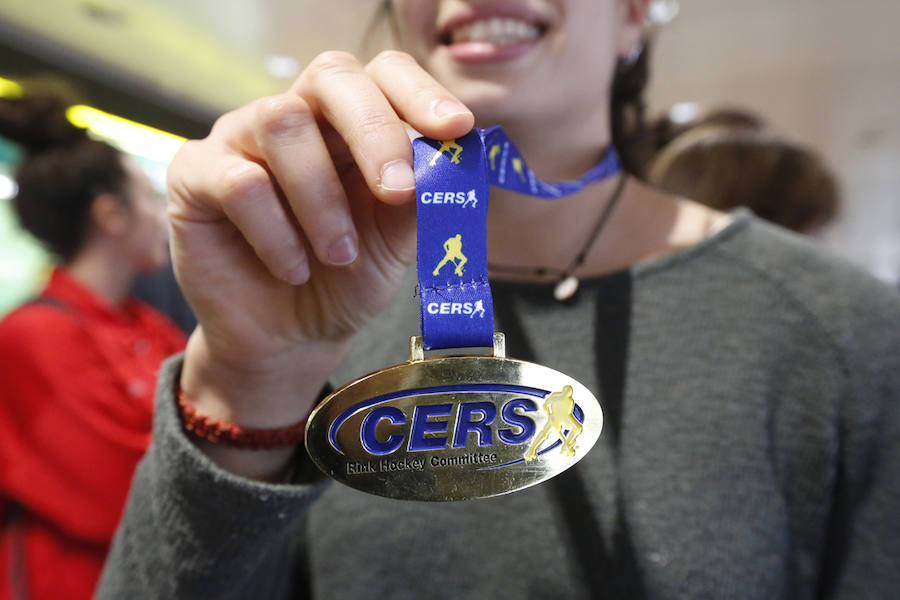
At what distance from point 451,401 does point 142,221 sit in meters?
1.44

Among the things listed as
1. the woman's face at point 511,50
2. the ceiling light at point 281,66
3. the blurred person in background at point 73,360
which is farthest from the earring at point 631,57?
the ceiling light at point 281,66

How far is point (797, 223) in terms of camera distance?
179cm

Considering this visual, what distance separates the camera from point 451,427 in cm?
38

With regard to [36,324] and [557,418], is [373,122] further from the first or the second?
[36,324]

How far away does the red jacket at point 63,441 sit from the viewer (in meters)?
1.16

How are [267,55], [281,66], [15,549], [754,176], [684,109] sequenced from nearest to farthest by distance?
[15,549] → [754,176] → [267,55] → [281,66] → [684,109]

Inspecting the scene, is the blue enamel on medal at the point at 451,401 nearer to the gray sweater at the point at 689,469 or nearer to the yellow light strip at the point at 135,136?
the gray sweater at the point at 689,469

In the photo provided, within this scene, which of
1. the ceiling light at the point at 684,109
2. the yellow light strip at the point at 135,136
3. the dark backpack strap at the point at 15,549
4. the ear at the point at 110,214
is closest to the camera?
the dark backpack strap at the point at 15,549

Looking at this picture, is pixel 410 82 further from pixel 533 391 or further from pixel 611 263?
pixel 611 263

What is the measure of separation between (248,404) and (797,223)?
1777mm

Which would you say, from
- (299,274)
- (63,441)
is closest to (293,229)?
(299,274)

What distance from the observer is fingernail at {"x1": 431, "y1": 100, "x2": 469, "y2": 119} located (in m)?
0.38

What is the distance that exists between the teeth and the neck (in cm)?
132

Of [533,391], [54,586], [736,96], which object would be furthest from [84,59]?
[736,96]
